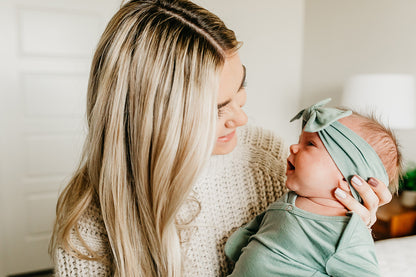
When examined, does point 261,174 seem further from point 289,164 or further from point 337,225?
point 337,225

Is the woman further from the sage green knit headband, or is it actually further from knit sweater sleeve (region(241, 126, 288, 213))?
knit sweater sleeve (region(241, 126, 288, 213))

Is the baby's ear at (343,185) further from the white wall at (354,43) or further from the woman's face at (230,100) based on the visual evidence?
the white wall at (354,43)

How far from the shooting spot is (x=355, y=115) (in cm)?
101

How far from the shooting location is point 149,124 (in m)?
0.90

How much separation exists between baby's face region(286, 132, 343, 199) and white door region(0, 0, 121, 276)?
2.18 meters

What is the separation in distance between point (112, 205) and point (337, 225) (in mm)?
579

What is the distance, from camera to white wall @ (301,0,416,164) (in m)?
2.56

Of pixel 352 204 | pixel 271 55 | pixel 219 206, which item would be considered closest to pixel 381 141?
pixel 352 204

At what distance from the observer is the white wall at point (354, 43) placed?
2.56m

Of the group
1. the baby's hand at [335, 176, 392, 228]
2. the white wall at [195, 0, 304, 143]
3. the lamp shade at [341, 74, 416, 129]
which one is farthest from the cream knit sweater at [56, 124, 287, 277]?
the white wall at [195, 0, 304, 143]

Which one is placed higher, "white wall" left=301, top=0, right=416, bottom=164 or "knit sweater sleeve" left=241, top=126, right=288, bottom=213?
"white wall" left=301, top=0, right=416, bottom=164

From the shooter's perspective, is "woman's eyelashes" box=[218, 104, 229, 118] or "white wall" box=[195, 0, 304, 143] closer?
"woman's eyelashes" box=[218, 104, 229, 118]

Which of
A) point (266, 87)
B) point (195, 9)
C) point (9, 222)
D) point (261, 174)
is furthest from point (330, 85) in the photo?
point (9, 222)

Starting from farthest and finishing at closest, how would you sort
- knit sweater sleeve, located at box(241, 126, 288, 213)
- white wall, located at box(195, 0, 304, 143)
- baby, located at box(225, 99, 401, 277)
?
white wall, located at box(195, 0, 304, 143) → knit sweater sleeve, located at box(241, 126, 288, 213) → baby, located at box(225, 99, 401, 277)
